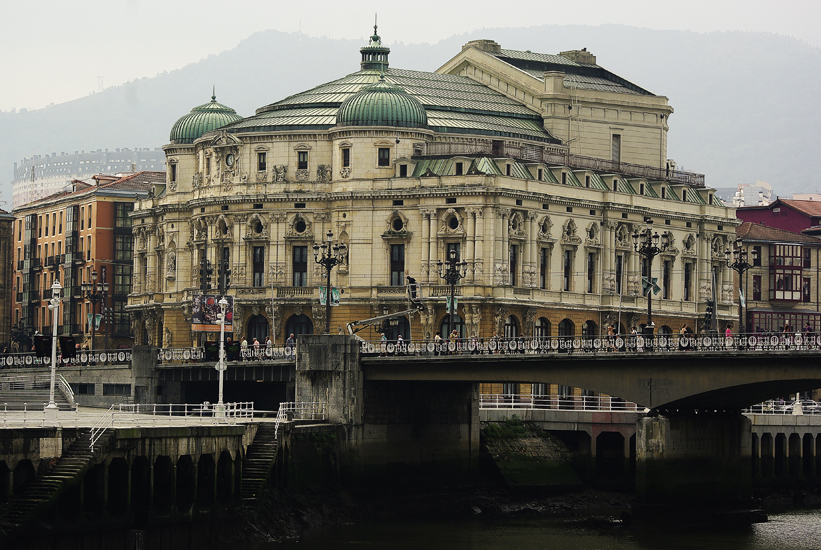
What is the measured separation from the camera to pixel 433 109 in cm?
15838

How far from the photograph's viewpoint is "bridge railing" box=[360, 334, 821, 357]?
89000 millimetres

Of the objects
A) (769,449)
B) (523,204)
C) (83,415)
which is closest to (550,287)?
(523,204)

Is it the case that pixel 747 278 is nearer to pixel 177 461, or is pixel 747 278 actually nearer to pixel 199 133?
pixel 199 133

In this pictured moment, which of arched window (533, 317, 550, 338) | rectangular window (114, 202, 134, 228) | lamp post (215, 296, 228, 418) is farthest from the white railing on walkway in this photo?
rectangular window (114, 202, 134, 228)

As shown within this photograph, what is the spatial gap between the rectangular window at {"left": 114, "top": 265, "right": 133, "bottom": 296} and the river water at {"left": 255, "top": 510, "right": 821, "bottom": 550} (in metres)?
95.5

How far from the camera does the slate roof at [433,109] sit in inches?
6078

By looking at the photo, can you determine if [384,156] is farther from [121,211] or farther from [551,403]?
[121,211]

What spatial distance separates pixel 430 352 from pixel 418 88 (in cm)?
6076

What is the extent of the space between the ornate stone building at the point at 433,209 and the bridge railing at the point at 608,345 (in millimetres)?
35267

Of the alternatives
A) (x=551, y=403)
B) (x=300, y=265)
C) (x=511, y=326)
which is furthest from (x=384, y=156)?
(x=551, y=403)

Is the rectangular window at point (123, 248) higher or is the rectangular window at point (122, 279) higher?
the rectangular window at point (123, 248)

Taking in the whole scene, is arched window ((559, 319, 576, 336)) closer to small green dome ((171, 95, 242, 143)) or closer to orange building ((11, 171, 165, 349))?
small green dome ((171, 95, 242, 143))

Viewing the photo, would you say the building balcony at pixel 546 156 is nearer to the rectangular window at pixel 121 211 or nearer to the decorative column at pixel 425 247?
the decorative column at pixel 425 247

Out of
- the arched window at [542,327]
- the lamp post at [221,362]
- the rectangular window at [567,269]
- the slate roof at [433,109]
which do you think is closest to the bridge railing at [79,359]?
the lamp post at [221,362]
